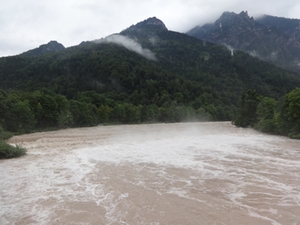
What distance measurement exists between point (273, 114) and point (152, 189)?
118 ft

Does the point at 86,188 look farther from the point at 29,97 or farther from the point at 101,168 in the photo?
the point at 29,97

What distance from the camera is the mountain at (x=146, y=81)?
83750mm

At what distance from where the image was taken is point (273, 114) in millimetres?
43125

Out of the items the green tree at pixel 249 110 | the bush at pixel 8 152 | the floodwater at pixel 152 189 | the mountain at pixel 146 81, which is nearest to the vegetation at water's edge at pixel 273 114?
the green tree at pixel 249 110

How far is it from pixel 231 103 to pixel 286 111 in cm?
7006

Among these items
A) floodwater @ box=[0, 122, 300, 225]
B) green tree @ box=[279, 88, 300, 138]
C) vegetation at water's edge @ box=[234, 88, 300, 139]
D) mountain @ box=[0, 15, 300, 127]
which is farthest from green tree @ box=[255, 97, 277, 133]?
mountain @ box=[0, 15, 300, 127]

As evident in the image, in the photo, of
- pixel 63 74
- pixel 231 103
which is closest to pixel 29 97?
pixel 63 74

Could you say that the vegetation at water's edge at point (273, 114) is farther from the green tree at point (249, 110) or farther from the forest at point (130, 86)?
Answer: the forest at point (130, 86)

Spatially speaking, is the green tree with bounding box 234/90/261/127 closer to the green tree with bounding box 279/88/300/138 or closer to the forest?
the forest

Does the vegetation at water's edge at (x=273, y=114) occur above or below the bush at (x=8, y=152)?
above

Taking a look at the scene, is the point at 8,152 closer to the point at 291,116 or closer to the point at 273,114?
the point at 291,116

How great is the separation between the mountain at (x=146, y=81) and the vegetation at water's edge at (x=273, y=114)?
31.8m

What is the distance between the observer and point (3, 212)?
10.1 meters

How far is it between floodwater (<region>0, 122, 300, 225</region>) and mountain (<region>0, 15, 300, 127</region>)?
4410 cm
